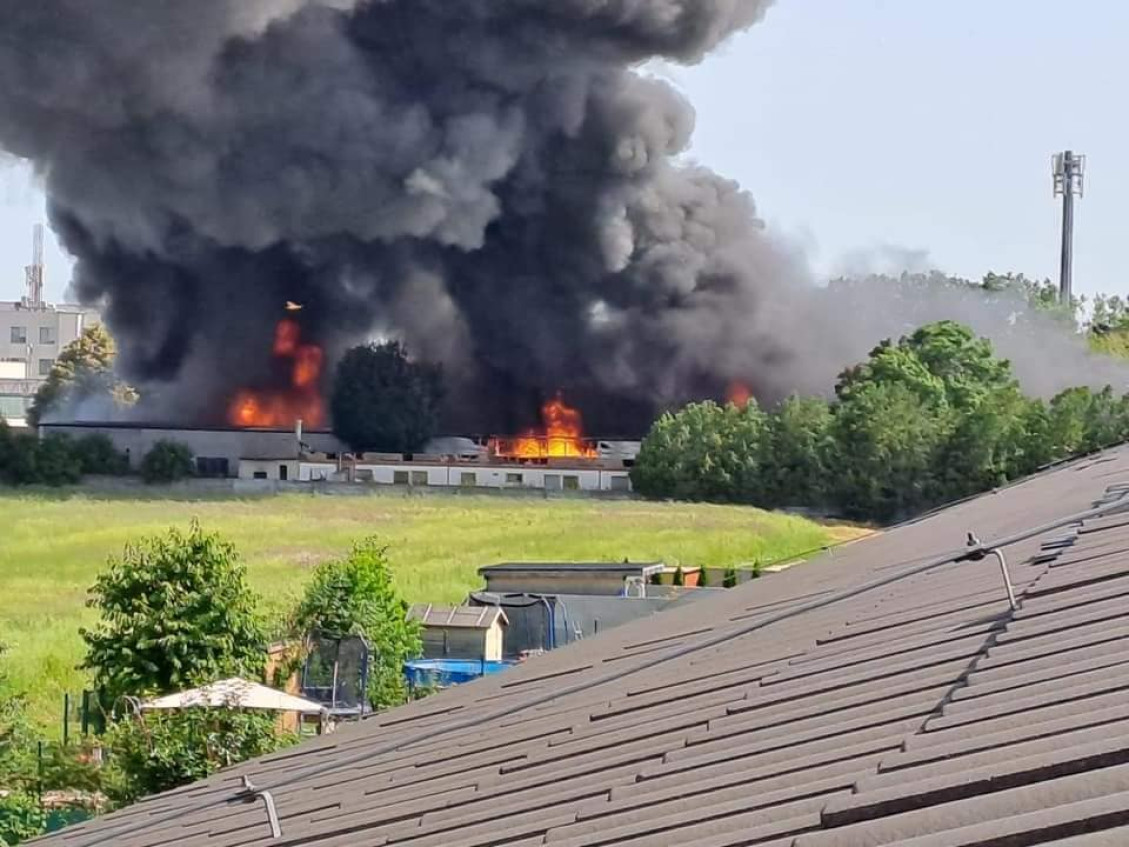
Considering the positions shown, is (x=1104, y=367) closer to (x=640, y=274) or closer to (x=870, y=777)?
(x=640, y=274)

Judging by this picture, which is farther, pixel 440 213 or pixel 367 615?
pixel 440 213

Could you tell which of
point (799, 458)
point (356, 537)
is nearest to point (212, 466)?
point (799, 458)

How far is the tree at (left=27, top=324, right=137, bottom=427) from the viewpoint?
74188 millimetres

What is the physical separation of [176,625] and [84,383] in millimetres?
61512

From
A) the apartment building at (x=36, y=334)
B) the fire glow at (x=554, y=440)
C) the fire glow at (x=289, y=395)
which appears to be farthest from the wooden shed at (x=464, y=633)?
the apartment building at (x=36, y=334)

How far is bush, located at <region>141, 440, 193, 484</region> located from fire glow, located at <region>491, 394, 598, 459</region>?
10.3 m

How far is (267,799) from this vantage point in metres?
4.57

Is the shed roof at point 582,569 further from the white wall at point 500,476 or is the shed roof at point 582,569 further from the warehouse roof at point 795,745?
the white wall at point 500,476

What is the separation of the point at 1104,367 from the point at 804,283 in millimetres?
11586

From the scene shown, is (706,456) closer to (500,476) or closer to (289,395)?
(500,476)

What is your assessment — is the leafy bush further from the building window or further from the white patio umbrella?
the building window

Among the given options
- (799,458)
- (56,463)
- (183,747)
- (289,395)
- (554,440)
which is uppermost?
(289,395)

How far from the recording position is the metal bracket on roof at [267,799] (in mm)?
4525

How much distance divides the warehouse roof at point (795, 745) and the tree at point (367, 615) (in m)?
12.3
